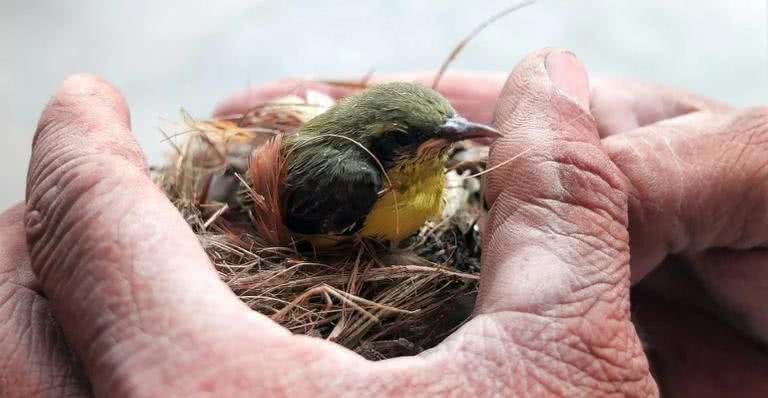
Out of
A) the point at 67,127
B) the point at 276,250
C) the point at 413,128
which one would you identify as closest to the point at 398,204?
the point at 413,128

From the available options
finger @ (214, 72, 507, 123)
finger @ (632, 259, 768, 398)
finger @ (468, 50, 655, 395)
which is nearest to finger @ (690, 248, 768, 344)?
finger @ (632, 259, 768, 398)

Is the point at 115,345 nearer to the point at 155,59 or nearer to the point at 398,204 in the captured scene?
the point at 398,204

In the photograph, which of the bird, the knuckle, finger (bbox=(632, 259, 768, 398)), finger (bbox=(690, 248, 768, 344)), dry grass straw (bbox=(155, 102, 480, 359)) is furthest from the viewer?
finger (bbox=(632, 259, 768, 398))

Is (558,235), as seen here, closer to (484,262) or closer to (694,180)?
(484,262)

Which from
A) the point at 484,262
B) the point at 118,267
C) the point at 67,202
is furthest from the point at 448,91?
the point at 118,267

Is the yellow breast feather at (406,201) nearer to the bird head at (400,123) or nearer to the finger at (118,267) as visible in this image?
the bird head at (400,123)

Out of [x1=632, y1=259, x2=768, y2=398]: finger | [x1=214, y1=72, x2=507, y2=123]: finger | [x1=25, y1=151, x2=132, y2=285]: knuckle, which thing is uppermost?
[x1=25, y1=151, x2=132, y2=285]: knuckle

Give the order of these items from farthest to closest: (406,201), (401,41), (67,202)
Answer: (401,41), (406,201), (67,202)

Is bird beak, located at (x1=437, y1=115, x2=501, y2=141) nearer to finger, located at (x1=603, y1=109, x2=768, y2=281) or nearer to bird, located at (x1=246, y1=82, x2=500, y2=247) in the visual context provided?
bird, located at (x1=246, y1=82, x2=500, y2=247)
